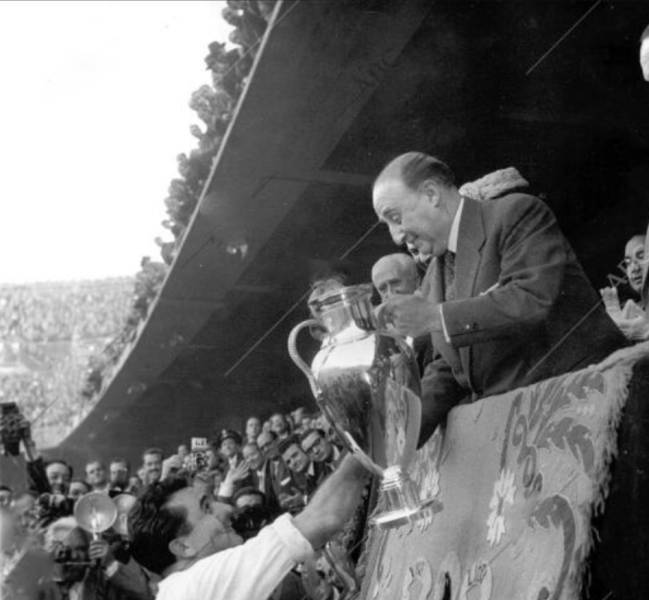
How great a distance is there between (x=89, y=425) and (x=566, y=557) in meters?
9.08

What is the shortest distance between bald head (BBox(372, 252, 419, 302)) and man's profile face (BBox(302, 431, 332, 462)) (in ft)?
4.60

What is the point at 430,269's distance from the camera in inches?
85.4

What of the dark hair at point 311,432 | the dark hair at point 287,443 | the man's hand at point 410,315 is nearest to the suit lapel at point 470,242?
the man's hand at point 410,315

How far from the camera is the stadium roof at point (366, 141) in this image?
3.44m

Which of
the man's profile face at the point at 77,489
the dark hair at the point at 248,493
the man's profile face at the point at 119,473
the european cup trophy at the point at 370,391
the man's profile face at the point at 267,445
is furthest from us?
the man's profile face at the point at 119,473

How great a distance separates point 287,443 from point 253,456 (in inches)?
20.8

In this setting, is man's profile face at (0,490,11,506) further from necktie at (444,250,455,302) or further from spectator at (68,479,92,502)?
necktie at (444,250,455,302)

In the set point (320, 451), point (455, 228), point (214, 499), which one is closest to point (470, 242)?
point (455, 228)

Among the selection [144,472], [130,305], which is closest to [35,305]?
[130,305]

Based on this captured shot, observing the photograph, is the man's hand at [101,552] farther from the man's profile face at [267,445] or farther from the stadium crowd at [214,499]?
the man's profile face at [267,445]

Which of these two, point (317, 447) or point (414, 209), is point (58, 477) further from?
point (414, 209)

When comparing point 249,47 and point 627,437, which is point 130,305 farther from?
point 627,437

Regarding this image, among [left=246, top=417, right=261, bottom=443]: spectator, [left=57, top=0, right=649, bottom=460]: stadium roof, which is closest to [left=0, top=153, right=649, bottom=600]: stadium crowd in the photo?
[left=57, top=0, right=649, bottom=460]: stadium roof

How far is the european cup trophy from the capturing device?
1.68 metres
